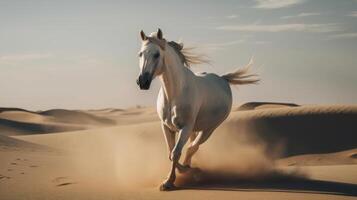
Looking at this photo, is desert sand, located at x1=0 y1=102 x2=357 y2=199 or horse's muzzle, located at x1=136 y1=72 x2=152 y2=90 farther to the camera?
desert sand, located at x1=0 y1=102 x2=357 y2=199

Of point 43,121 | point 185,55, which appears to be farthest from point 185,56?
point 43,121

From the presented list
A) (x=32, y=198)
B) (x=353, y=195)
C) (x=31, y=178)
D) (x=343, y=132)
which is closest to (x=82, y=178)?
(x=31, y=178)

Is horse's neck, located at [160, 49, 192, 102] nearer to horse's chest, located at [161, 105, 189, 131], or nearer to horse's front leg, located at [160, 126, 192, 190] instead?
horse's chest, located at [161, 105, 189, 131]

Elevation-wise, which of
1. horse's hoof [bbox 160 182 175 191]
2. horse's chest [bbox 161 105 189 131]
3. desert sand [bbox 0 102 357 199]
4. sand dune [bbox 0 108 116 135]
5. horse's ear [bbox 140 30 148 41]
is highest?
horse's ear [bbox 140 30 148 41]

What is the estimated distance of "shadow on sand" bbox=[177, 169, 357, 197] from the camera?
6.63 meters

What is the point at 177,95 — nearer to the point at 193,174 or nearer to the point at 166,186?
the point at 166,186

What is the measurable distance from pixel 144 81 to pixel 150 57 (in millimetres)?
376

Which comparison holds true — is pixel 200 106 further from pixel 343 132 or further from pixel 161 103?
pixel 343 132

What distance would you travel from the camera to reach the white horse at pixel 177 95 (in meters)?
6.21

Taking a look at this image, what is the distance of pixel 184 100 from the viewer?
22.1 ft

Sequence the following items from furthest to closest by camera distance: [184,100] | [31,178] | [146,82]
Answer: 1. [31,178]
2. [184,100]
3. [146,82]

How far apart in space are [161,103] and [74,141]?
1363cm

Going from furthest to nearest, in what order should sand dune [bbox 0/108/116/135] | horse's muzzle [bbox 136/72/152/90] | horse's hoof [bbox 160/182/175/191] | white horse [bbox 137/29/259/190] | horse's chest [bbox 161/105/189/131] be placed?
sand dune [bbox 0/108/116/135], horse's chest [bbox 161/105/189/131], horse's hoof [bbox 160/182/175/191], white horse [bbox 137/29/259/190], horse's muzzle [bbox 136/72/152/90]

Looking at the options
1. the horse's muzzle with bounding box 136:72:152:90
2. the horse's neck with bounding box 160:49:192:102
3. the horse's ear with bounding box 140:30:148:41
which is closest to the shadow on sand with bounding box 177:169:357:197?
the horse's neck with bounding box 160:49:192:102
